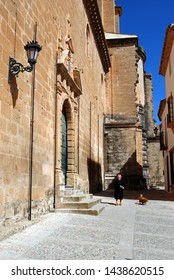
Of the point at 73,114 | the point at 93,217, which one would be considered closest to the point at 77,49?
the point at 73,114

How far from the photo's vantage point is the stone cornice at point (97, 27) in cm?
1427

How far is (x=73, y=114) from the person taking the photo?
10.1 meters

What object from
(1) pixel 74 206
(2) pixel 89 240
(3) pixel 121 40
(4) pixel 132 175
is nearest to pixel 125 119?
(4) pixel 132 175

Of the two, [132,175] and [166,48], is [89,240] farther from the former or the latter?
[132,175]

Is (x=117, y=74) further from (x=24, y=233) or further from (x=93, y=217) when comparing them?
(x=24, y=233)

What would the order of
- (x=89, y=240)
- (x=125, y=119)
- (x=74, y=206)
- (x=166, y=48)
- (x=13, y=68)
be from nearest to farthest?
(x=89, y=240) → (x=13, y=68) → (x=74, y=206) → (x=166, y=48) → (x=125, y=119)

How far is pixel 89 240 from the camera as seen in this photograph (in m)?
4.57

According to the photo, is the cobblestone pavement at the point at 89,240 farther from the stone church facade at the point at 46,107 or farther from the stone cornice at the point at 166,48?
the stone cornice at the point at 166,48

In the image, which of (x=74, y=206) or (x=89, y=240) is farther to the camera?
(x=74, y=206)

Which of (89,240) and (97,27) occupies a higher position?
(97,27)

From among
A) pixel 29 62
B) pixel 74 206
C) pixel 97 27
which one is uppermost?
pixel 97 27

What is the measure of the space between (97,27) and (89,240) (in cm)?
1387

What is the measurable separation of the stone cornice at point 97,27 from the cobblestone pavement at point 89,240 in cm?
1099

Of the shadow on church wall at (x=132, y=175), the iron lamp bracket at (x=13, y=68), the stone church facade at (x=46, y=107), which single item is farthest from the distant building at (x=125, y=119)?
the iron lamp bracket at (x=13, y=68)
